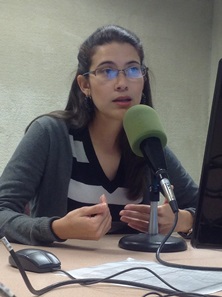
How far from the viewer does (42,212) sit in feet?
4.53

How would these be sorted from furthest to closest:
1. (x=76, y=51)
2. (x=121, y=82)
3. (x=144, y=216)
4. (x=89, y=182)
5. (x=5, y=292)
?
(x=76, y=51), (x=89, y=182), (x=121, y=82), (x=144, y=216), (x=5, y=292)

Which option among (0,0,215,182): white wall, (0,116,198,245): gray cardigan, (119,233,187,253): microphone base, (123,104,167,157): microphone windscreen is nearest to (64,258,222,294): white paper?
(119,233,187,253): microphone base

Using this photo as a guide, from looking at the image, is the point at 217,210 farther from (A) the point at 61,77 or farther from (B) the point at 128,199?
(A) the point at 61,77

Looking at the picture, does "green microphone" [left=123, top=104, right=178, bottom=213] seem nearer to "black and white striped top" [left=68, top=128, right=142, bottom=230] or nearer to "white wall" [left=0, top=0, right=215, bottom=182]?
"black and white striped top" [left=68, top=128, right=142, bottom=230]

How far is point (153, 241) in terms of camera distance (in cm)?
98

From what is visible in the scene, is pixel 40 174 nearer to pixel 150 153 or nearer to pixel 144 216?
pixel 144 216

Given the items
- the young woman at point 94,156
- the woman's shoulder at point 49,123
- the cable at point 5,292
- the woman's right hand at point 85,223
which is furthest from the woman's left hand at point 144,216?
the cable at point 5,292

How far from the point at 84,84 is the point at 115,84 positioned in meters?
0.17

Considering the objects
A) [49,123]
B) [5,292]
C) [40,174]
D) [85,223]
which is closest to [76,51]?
[49,123]

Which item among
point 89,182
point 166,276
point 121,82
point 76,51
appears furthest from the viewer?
point 76,51

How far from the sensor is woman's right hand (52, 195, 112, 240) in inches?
38.1

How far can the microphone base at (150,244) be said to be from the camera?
962 mm

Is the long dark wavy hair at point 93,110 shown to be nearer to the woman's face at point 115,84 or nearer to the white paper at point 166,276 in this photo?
the woman's face at point 115,84

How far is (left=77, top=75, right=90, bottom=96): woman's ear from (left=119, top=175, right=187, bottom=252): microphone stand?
51 centimetres
